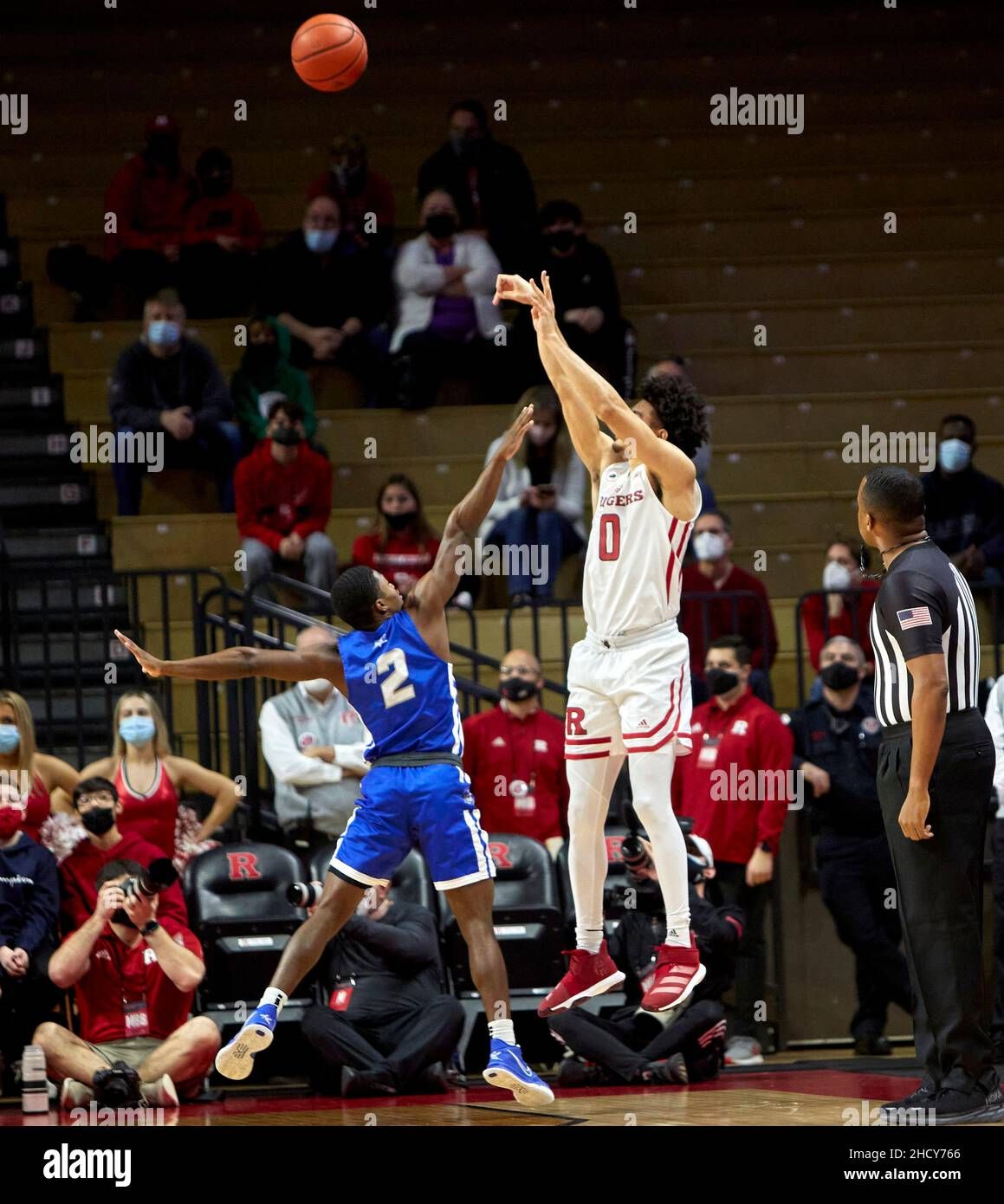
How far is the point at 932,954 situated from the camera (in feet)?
19.6

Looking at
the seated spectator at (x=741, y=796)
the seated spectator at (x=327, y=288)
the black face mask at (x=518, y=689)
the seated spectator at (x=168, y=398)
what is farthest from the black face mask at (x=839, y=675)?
the seated spectator at (x=327, y=288)

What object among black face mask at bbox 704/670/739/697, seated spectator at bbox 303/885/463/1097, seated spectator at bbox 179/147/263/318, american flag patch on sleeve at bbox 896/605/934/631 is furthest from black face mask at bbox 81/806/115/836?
seated spectator at bbox 179/147/263/318

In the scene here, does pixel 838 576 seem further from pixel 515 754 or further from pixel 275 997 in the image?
pixel 275 997

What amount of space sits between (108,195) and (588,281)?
121 inches

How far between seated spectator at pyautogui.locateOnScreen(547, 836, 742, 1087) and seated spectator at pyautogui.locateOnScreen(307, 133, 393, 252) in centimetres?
523

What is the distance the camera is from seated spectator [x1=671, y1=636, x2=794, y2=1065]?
945cm

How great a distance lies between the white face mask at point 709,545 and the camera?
10.4 meters

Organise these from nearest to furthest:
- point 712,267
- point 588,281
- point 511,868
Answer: point 511,868 < point 588,281 < point 712,267

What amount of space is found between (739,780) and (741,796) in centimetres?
9

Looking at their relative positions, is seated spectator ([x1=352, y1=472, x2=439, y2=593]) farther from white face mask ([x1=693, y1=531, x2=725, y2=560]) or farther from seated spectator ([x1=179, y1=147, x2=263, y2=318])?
seated spectator ([x1=179, y1=147, x2=263, y2=318])

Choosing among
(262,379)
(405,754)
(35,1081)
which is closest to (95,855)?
(35,1081)

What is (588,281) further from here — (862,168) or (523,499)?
(862,168)

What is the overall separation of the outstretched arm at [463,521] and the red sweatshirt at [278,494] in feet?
14.5
